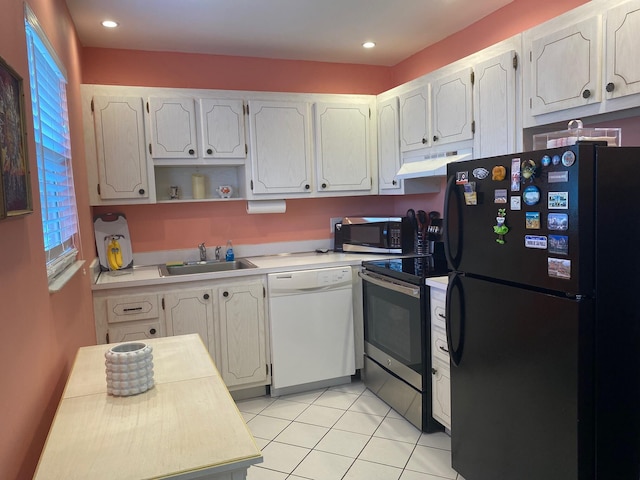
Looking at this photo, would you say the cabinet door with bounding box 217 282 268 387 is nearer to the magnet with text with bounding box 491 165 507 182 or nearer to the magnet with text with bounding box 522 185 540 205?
the magnet with text with bounding box 491 165 507 182

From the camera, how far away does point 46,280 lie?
5.12 feet

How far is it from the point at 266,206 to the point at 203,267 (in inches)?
26.0

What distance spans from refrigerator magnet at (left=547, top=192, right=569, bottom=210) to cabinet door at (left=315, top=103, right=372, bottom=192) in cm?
214

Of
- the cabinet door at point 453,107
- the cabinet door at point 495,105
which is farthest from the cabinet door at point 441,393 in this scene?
the cabinet door at point 453,107

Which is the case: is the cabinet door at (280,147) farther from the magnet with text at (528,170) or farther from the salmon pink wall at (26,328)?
the magnet with text at (528,170)

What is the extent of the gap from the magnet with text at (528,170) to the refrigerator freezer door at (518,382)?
0.44m

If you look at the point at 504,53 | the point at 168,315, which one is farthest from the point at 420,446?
the point at 504,53

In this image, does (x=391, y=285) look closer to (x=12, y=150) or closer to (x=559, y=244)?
(x=559, y=244)

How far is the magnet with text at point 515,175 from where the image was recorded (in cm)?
183

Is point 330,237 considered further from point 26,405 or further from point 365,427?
point 26,405

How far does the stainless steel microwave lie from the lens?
357cm

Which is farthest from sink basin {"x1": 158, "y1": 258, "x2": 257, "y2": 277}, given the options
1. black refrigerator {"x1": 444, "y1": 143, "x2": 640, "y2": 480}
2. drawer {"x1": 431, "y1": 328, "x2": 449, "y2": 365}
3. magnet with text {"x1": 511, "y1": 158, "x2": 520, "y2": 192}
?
magnet with text {"x1": 511, "y1": 158, "x2": 520, "y2": 192}

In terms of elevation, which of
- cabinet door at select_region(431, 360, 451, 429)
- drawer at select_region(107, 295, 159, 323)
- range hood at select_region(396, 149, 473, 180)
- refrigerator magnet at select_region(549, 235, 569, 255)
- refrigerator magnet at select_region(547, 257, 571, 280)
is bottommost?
cabinet door at select_region(431, 360, 451, 429)

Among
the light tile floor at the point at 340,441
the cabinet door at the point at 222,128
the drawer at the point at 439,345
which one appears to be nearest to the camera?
the light tile floor at the point at 340,441
